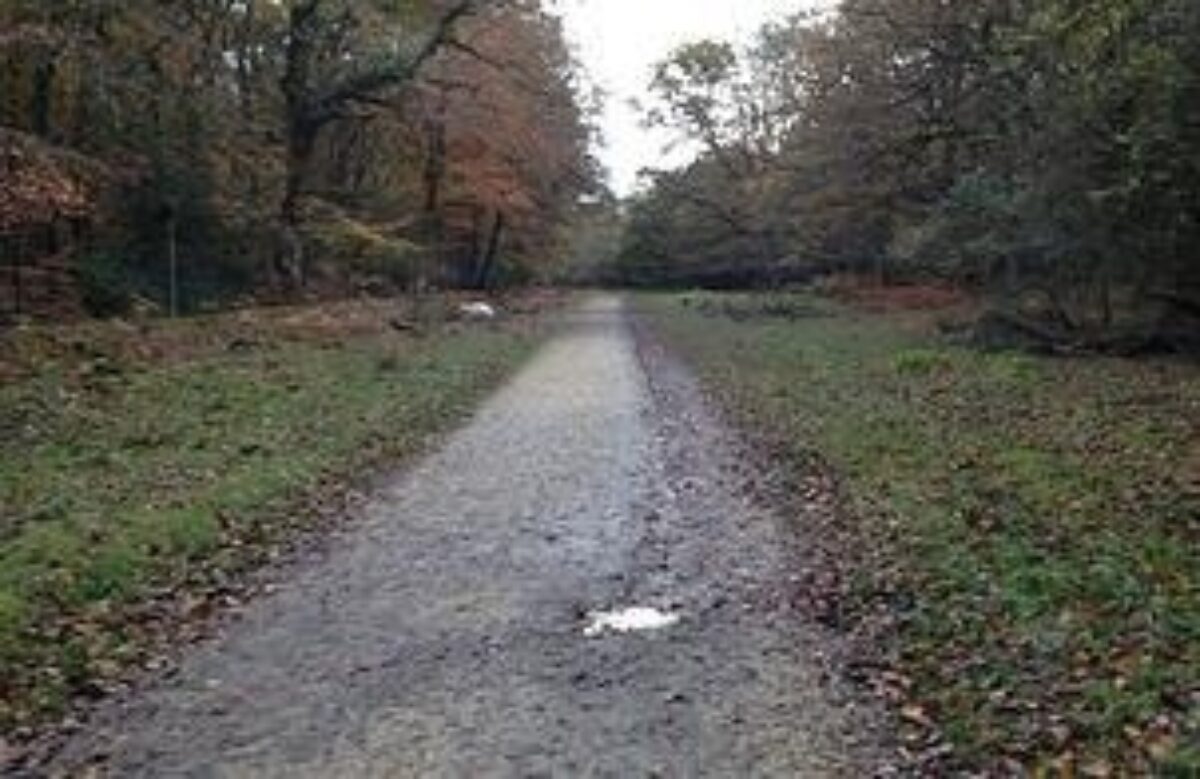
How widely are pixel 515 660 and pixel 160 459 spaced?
752cm

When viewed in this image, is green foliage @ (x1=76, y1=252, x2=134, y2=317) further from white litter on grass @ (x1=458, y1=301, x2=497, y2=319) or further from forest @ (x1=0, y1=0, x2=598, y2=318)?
white litter on grass @ (x1=458, y1=301, x2=497, y2=319)

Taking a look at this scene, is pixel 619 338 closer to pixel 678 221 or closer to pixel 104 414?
pixel 104 414

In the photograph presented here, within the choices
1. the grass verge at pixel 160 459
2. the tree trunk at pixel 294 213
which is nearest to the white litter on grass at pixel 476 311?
the tree trunk at pixel 294 213

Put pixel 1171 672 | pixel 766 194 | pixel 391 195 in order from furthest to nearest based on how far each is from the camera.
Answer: pixel 766 194 → pixel 391 195 → pixel 1171 672

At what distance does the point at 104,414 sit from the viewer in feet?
61.6

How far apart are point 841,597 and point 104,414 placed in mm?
11089

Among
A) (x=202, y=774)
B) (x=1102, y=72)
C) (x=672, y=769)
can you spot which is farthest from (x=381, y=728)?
(x=1102, y=72)

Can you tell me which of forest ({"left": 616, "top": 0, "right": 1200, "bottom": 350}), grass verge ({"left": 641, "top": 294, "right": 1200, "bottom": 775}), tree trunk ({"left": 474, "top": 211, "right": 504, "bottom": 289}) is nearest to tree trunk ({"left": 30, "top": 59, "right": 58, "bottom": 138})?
grass verge ({"left": 641, "top": 294, "right": 1200, "bottom": 775})

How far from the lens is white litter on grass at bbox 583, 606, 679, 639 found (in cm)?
975

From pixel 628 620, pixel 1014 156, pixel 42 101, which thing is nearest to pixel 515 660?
pixel 628 620

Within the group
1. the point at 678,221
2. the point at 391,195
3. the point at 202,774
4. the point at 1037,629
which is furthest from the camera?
the point at 678,221

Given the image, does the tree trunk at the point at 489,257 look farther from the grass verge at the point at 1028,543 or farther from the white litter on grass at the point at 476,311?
the grass verge at the point at 1028,543

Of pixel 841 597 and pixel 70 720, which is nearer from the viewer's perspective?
pixel 70 720

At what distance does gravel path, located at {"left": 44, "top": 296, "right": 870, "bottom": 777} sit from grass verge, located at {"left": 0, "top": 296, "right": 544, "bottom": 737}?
2.00 ft
